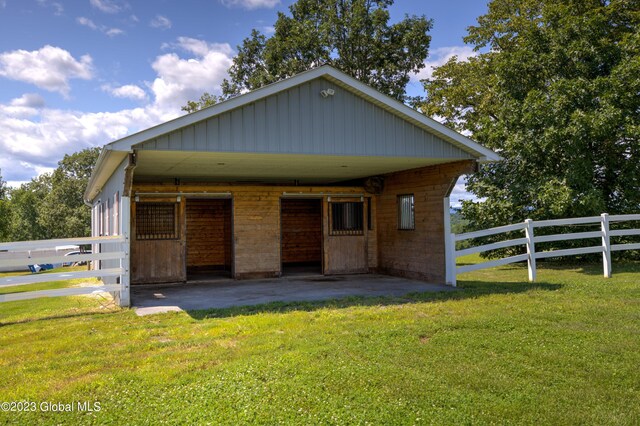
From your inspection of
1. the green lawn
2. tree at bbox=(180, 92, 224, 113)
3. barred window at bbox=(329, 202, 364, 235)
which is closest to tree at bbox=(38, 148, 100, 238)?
tree at bbox=(180, 92, 224, 113)

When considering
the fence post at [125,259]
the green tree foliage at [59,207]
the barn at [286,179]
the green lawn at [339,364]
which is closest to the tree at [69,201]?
the green tree foliage at [59,207]

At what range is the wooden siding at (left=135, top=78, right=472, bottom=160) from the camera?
25.7 feet

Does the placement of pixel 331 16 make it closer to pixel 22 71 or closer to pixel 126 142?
pixel 22 71

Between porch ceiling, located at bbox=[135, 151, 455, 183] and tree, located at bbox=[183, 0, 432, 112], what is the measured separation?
504 inches

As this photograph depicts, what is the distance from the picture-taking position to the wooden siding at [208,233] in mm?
15531

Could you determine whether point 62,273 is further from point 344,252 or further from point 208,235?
point 208,235

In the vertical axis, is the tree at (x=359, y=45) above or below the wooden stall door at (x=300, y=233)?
above

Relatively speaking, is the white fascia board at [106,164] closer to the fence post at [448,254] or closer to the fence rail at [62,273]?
the fence rail at [62,273]

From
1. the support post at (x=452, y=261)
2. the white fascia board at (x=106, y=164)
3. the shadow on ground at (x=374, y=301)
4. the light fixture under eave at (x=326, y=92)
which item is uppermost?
the light fixture under eave at (x=326, y=92)

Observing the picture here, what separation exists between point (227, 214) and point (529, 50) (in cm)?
1029

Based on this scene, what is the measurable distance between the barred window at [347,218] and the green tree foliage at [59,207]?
35.5 m

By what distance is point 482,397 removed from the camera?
3990mm

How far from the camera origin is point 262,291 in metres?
9.86

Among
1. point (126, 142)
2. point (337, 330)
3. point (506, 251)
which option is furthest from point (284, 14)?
point (337, 330)
